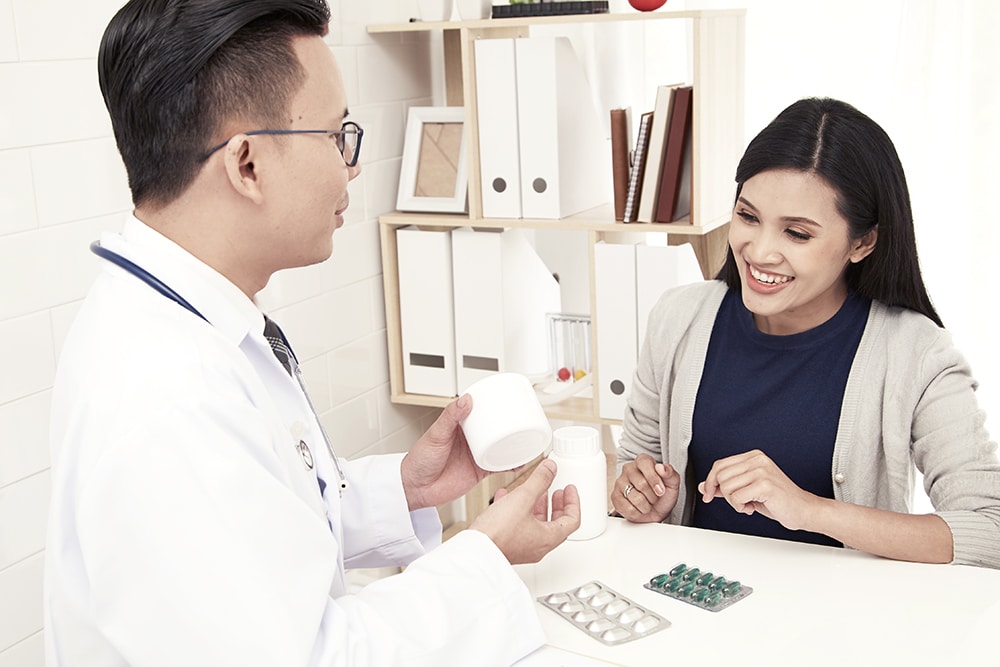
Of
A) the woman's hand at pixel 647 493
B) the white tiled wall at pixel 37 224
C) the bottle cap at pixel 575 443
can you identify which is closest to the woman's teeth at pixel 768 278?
the woman's hand at pixel 647 493

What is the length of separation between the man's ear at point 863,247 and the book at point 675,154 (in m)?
0.80

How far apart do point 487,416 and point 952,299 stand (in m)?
1.92

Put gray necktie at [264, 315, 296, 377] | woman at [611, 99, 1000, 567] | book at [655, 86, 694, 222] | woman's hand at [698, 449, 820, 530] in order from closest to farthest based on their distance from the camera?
gray necktie at [264, 315, 296, 377], woman's hand at [698, 449, 820, 530], woman at [611, 99, 1000, 567], book at [655, 86, 694, 222]

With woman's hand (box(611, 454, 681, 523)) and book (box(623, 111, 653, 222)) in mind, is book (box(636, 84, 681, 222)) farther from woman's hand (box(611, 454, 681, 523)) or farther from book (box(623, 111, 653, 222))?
woman's hand (box(611, 454, 681, 523))

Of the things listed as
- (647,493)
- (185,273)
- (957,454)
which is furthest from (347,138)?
(957,454)

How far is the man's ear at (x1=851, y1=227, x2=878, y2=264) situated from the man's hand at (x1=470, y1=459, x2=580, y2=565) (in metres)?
0.71

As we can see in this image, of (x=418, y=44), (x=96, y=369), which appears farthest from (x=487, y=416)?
(x=418, y=44)

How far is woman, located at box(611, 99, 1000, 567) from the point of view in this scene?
1537mm

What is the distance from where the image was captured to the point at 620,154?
2514 mm

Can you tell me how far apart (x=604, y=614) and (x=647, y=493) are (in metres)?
0.42

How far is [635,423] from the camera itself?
1918mm

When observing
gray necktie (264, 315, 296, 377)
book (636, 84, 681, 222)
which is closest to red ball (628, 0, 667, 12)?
book (636, 84, 681, 222)

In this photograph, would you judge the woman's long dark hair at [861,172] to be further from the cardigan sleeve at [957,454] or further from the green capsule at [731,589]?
the green capsule at [731,589]

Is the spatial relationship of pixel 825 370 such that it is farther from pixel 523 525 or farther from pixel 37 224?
pixel 37 224
